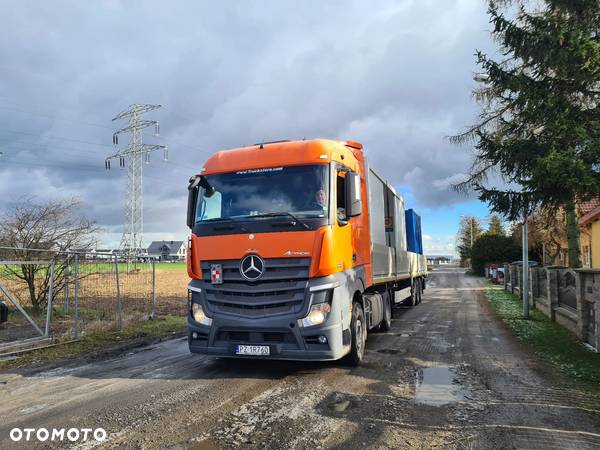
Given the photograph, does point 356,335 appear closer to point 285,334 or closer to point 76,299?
point 285,334

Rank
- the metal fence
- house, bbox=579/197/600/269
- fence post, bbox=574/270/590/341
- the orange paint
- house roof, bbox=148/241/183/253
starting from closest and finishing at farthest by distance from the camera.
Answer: the orange paint
fence post, bbox=574/270/590/341
the metal fence
house, bbox=579/197/600/269
house roof, bbox=148/241/183/253

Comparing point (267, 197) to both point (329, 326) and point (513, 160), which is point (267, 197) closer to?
point (329, 326)

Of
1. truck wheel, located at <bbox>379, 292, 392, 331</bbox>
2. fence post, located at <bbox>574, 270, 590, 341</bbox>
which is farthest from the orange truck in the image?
fence post, located at <bbox>574, 270, 590, 341</bbox>

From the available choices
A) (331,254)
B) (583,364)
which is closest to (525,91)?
(583,364)

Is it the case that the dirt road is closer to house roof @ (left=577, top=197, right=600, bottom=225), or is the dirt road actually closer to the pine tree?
the pine tree

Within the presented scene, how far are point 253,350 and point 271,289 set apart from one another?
89 centimetres

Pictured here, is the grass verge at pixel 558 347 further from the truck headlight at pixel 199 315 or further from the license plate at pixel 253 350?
the truck headlight at pixel 199 315

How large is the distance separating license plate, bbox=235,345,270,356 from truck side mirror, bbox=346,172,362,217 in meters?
2.28

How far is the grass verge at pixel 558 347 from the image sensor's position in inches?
257

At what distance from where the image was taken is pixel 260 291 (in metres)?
6.23

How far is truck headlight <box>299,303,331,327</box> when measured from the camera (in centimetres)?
608

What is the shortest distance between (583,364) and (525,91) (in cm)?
575

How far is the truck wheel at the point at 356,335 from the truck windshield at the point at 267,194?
180 centimetres

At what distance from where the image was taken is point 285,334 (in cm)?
619
